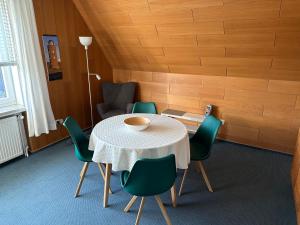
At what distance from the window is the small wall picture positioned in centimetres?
47

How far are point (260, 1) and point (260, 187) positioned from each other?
79.7 inches

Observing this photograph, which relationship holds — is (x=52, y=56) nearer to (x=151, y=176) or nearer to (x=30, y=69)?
(x=30, y=69)

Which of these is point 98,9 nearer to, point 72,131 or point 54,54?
point 54,54

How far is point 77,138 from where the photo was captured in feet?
7.99

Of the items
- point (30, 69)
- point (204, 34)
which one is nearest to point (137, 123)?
point (204, 34)

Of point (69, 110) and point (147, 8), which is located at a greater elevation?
point (147, 8)

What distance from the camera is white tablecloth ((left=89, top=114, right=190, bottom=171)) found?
1902 millimetres

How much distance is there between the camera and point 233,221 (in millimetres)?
2061

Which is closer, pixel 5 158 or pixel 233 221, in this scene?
pixel 233 221

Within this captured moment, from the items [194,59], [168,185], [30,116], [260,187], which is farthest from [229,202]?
[30,116]

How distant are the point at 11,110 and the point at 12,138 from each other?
15.0 inches

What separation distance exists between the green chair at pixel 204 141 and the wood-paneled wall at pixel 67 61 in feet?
7.47

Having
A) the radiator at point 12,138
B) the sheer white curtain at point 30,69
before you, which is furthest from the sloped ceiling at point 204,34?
the radiator at point 12,138

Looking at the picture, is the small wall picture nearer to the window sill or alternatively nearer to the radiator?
the window sill
